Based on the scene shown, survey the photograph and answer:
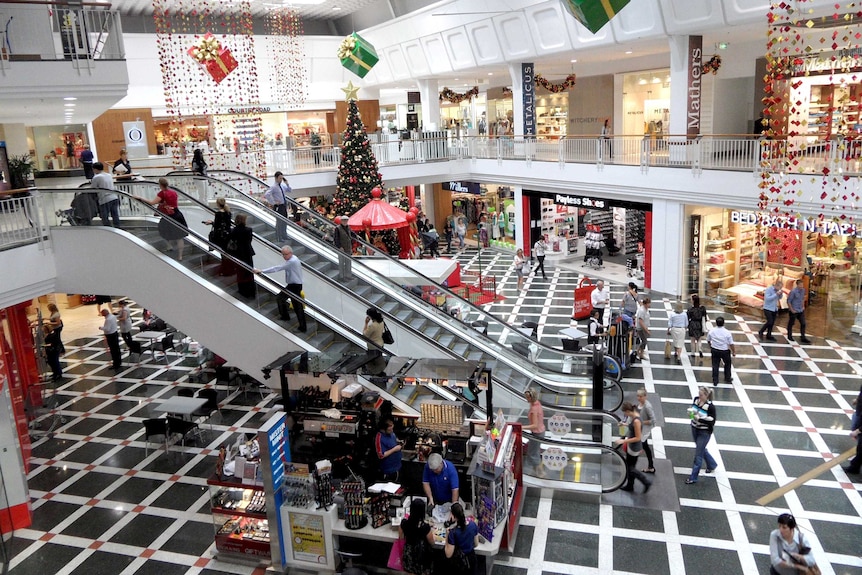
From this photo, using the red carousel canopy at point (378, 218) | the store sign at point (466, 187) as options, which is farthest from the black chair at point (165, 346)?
the store sign at point (466, 187)

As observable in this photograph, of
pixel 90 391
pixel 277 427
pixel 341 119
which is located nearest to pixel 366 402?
pixel 277 427

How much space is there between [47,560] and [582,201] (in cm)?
1707

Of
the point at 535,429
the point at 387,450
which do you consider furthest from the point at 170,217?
the point at 535,429

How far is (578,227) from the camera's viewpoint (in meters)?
24.8

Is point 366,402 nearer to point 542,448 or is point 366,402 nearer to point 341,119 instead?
point 542,448

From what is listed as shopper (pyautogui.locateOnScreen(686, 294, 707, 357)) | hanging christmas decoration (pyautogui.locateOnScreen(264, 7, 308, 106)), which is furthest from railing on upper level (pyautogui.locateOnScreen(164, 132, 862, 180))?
hanging christmas decoration (pyautogui.locateOnScreen(264, 7, 308, 106))

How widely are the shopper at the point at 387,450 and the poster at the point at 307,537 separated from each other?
0.98 metres

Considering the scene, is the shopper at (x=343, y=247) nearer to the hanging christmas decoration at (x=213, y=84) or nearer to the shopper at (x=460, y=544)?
the shopper at (x=460, y=544)

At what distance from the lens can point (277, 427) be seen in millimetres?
7547

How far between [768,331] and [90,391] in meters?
14.7

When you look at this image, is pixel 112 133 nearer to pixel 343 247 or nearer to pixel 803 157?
pixel 343 247

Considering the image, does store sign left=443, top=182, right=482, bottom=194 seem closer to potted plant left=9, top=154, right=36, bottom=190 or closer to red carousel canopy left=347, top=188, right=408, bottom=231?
red carousel canopy left=347, top=188, right=408, bottom=231

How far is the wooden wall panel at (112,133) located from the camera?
22797mm

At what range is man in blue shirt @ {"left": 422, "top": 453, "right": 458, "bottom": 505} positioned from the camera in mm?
7332
